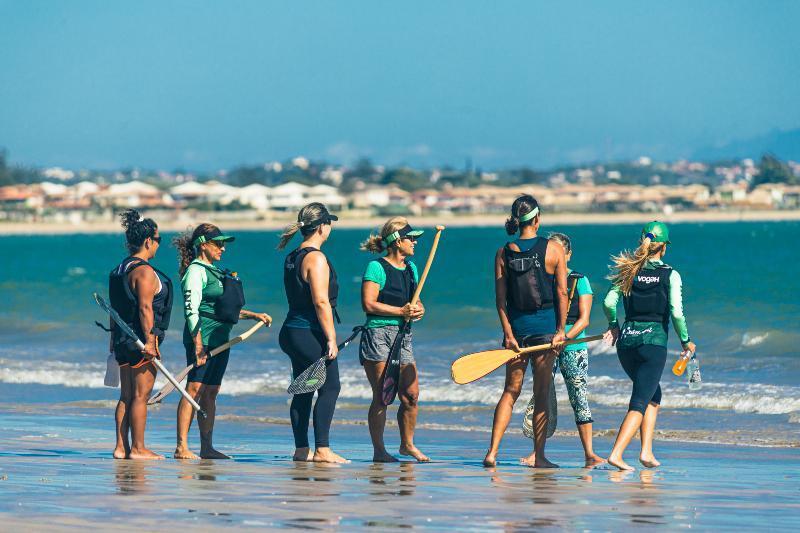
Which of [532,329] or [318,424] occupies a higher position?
[532,329]

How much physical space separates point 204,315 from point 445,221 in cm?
17303

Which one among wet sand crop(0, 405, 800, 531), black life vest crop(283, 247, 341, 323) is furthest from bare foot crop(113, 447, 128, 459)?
black life vest crop(283, 247, 341, 323)

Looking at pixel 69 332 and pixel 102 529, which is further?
pixel 69 332

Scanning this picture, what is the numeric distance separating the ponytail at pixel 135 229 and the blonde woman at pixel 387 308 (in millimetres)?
1337

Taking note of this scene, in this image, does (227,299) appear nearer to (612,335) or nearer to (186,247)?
(186,247)

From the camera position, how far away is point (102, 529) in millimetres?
6805

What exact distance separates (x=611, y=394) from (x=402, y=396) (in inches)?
249

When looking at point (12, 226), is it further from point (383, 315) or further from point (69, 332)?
point (383, 315)

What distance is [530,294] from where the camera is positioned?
9219 mm

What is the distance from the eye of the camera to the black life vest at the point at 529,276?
9.17m

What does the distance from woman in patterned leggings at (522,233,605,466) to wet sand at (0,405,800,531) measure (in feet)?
0.66

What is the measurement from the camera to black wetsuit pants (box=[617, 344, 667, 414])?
9.31 meters

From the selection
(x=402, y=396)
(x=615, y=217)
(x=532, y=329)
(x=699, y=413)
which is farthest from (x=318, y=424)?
(x=615, y=217)

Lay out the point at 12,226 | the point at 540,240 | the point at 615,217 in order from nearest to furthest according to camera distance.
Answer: the point at 540,240, the point at 12,226, the point at 615,217
